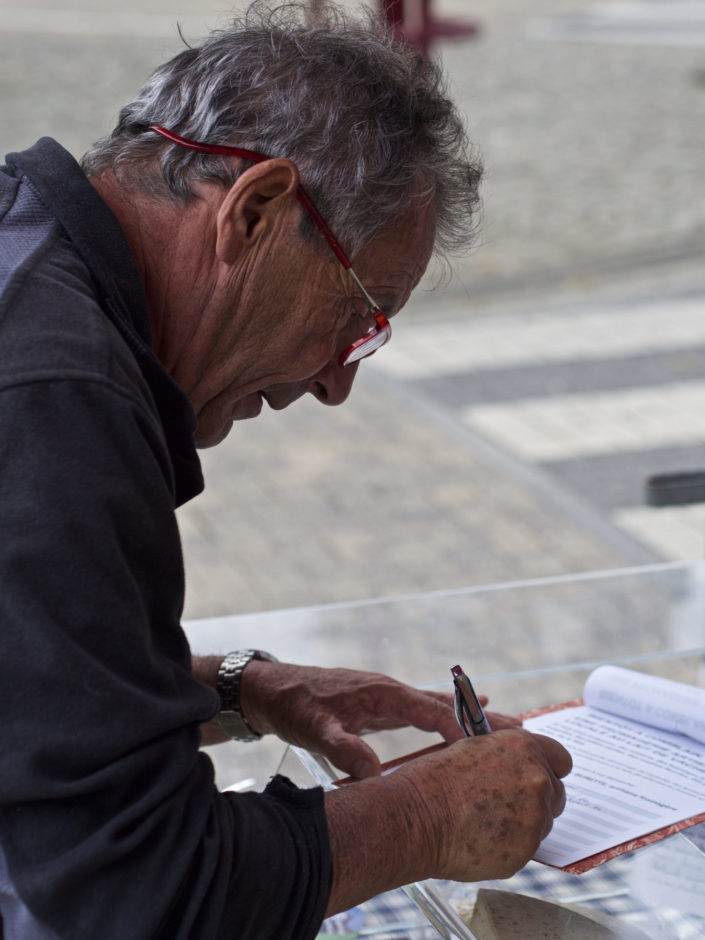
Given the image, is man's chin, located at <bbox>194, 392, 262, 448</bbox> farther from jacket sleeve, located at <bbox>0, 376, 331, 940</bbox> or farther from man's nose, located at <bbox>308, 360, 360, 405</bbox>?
jacket sleeve, located at <bbox>0, 376, 331, 940</bbox>

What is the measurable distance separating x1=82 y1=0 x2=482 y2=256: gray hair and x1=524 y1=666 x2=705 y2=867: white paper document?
677 millimetres

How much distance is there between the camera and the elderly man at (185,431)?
943 millimetres

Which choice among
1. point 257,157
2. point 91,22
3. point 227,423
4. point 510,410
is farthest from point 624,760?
point 91,22

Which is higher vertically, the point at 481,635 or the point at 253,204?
the point at 253,204

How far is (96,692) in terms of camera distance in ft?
3.09

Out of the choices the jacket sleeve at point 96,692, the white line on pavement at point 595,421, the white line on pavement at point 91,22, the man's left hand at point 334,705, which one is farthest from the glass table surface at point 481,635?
the white line on pavement at point 91,22

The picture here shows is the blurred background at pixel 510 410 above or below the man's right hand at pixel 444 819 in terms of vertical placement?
below

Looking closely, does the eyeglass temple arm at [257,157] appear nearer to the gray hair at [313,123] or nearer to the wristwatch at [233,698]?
the gray hair at [313,123]

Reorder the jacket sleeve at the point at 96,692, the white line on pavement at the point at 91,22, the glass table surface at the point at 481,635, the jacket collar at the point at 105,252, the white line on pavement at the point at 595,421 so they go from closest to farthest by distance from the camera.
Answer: the jacket sleeve at the point at 96,692 → the jacket collar at the point at 105,252 → the glass table surface at the point at 481,635 → the white line on pavement at the point at 595,421 → the white line on pavement at the point at 91,22

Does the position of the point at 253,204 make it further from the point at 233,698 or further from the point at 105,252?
the point at 233,698

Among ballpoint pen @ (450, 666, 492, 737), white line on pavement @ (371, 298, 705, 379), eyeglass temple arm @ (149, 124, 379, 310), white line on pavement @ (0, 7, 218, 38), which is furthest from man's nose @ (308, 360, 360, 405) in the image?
white line on pavement @ (0, 7, 218, 38)

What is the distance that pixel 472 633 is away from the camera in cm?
208

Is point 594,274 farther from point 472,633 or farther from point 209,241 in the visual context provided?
point 209,241

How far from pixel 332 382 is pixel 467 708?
15.7 inches
